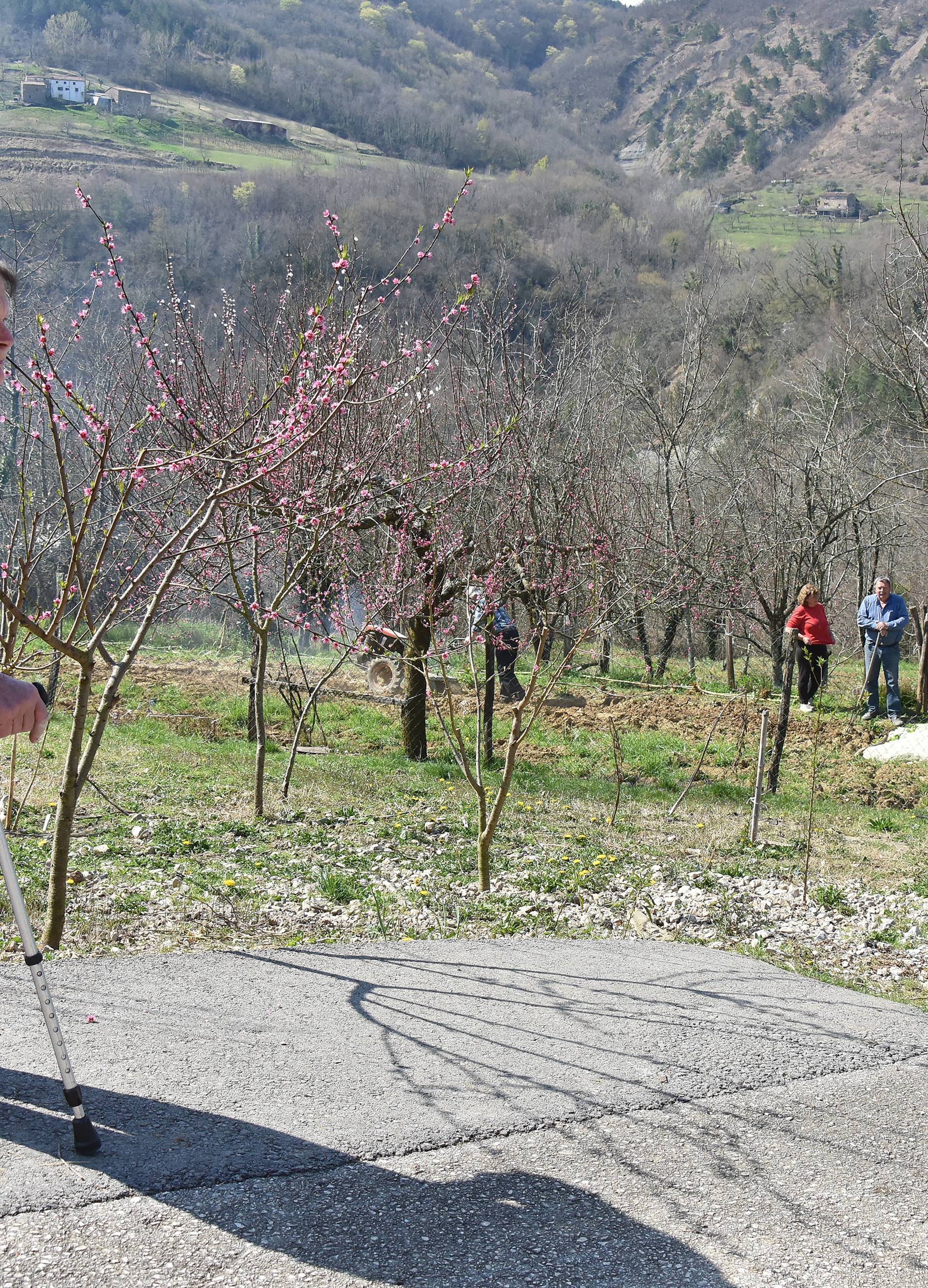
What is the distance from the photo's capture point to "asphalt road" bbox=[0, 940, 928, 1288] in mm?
2703

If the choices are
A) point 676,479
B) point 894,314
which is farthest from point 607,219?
point 894,314

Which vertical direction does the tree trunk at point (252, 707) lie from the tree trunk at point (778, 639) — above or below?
below

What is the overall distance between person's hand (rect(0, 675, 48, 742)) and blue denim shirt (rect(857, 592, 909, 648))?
13821 millimetres

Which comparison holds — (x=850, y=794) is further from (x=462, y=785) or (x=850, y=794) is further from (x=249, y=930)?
(x=249, y=930)

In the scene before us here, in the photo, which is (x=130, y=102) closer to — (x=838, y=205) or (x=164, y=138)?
(x=164, y=138)

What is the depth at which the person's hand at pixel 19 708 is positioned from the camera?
2.83 metres

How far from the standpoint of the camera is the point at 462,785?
36.5 ft

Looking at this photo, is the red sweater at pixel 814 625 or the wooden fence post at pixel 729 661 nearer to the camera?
the red sweater at pixel 814 625

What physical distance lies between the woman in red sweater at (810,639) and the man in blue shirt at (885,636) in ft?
2.00

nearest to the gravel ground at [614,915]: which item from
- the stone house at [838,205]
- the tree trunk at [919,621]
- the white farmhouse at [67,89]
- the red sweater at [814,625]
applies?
the red sweater at [814,625]

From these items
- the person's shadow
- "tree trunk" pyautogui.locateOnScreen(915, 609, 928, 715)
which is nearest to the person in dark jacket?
"tree trunk" pyautogui.locateOnScreen(915, 609, 928, 715)

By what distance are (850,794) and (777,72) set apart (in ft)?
666

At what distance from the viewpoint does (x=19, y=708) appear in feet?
9.36

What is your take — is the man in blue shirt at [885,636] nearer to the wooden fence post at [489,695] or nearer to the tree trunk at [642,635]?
the tree trunk at [642,635]
